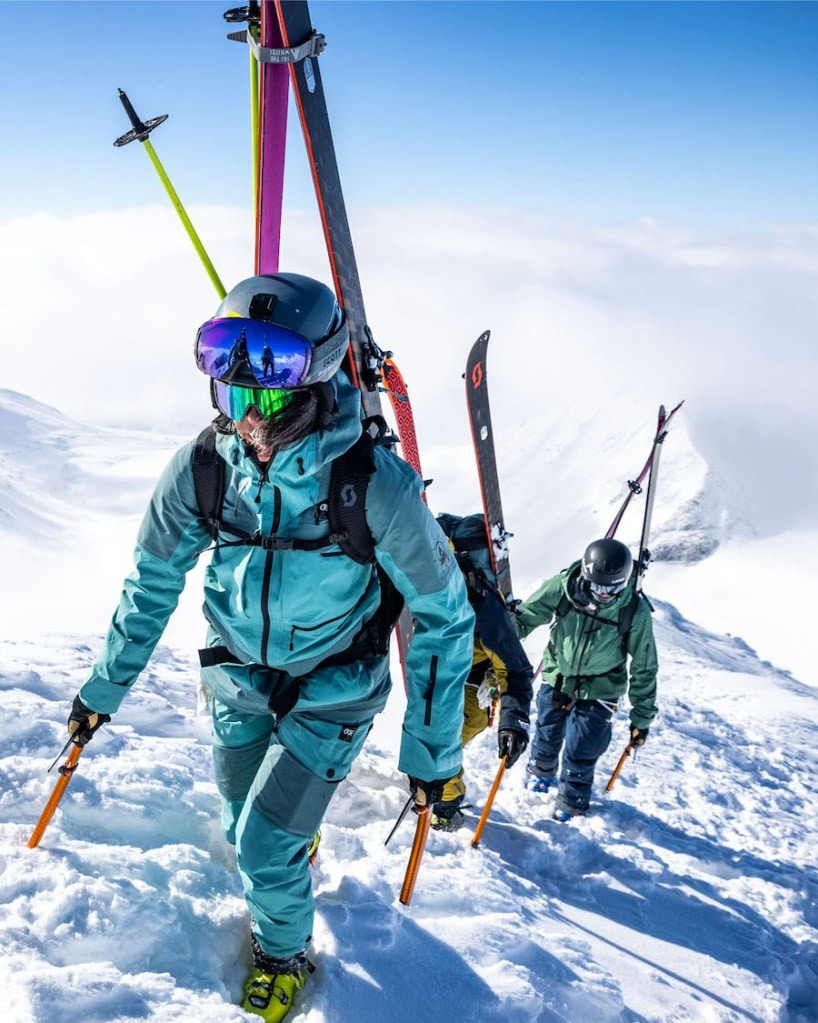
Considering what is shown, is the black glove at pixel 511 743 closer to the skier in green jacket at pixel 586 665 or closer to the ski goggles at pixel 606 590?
the skier in green jacket at pixel 586 665

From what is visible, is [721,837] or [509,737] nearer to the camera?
[509,737]

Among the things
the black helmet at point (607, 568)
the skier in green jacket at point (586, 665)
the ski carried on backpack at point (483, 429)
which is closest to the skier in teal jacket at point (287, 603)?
the black helmet at point (607, 568)

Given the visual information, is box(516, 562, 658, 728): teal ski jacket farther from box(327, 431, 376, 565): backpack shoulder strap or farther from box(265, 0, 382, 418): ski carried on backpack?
box(327, 431, 376, 565): backpack shoulder strap

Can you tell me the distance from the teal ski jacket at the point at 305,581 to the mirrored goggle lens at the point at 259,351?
0.20 metres

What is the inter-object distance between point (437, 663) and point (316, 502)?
0.77 meters

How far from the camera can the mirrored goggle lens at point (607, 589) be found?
5672 mm

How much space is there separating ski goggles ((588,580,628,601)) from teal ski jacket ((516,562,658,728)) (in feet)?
0.33

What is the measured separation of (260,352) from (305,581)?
30.9 inches

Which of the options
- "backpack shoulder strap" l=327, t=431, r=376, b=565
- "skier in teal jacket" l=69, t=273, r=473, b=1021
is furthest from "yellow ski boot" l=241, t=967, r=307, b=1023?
"backpack shoulder strap" l=327, t=431, r=376, b=565

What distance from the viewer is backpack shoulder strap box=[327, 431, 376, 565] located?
2.55 meters

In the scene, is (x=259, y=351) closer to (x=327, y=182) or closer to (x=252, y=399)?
(x=252, y=399)

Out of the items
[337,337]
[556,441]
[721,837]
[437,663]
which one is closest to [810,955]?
[721,837]

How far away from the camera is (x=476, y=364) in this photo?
259 inches

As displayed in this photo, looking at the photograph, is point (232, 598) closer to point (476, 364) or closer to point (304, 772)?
point (304, 772)
